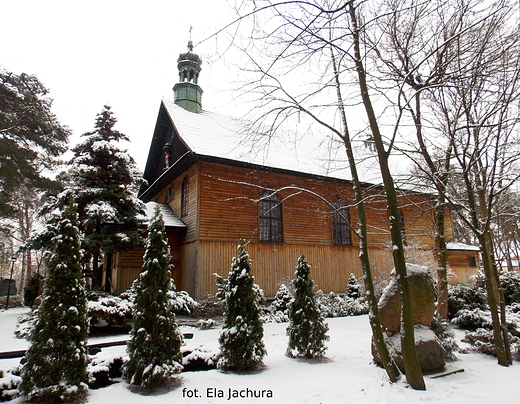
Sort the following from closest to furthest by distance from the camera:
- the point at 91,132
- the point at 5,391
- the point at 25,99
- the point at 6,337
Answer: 1. the point at 5,391
2. the point at 6,337
3. the point at 91,132
4. the point at 25,99

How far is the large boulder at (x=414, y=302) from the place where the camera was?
6.63m

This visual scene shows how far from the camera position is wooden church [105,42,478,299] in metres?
13.8

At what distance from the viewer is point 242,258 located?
6.98 m

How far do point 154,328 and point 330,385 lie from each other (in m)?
3.06

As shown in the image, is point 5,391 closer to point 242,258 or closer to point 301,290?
point 242,258

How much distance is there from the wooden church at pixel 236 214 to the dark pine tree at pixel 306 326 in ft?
15.6

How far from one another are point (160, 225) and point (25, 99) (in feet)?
52.4

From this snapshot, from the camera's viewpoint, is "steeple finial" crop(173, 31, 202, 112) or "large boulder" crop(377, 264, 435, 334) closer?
"large boulder" crop(377, 264, 435, 334)

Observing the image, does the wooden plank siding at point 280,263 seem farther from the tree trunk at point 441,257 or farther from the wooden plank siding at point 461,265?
the wooden plank siding at point 461,265

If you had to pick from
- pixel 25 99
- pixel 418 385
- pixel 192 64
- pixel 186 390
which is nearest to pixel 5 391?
pixel 186 390

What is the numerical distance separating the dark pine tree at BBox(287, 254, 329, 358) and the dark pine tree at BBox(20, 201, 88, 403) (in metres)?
3.99

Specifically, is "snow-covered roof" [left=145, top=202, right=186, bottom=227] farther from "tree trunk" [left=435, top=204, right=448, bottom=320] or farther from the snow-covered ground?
"tree trunk" [left=435, top=204, right=448, bottom=320]

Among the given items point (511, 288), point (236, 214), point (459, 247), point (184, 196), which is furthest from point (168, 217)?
point (459, 247)

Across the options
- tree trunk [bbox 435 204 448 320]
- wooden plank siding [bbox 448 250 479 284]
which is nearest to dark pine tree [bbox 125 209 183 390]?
tree trunk [bbox 435 204 448 320]
